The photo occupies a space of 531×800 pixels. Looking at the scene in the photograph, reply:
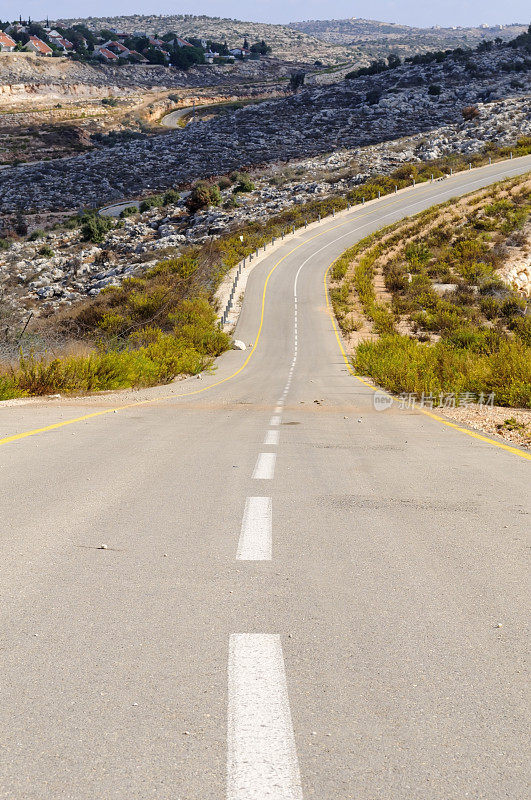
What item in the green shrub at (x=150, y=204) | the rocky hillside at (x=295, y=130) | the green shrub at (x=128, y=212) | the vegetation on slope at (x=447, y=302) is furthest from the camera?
the rocky hillside at (x=295, y=130)

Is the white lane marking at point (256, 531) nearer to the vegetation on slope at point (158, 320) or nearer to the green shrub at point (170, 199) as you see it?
the vegetation on slope at point (158, 320)

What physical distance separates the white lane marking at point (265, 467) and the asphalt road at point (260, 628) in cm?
3

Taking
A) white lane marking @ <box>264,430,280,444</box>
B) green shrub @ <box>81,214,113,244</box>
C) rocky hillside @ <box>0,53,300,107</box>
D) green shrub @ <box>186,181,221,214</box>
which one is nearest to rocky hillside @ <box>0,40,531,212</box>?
green shrub @ <box>186,181,221,214</box>

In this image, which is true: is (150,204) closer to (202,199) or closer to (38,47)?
(202,199)

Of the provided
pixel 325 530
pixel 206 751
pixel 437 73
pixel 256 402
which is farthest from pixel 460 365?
pixel 437 73

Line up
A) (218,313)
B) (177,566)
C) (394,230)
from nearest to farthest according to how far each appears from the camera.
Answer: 1. (177,566)
2. (218,313)
3. (394,230)

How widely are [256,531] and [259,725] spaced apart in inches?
97.8

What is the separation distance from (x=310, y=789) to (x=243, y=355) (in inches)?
1226

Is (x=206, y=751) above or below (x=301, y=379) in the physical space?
above

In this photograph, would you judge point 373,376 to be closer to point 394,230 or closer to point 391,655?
point 391,655

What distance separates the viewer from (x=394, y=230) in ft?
189

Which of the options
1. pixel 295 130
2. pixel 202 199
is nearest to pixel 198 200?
pixel 202 199

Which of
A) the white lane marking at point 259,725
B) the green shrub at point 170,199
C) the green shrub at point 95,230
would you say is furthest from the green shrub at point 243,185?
the white lane marking at point 259,725

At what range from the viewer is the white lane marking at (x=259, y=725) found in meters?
2.11
